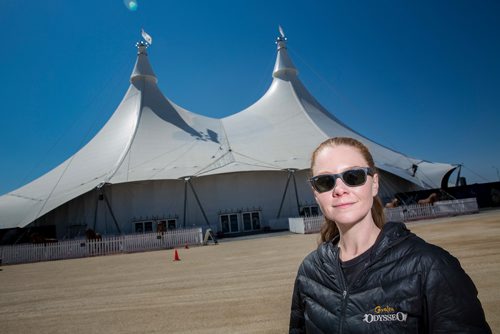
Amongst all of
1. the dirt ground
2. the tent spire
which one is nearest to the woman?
the dirt ground

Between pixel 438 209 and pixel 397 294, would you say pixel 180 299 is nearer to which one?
pixel 397 294

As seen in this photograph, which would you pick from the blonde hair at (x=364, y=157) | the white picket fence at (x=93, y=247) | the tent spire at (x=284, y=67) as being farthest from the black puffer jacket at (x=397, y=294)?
the tent spire at (x=284, y=67)

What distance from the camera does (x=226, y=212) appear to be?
18266 mm

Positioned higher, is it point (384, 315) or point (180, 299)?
point (384, 315)

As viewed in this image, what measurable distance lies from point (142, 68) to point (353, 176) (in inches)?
1042

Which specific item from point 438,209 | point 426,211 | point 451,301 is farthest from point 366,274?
point 438,209

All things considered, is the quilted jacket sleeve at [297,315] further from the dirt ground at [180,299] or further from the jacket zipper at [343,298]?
the dirt ground at [180,299]

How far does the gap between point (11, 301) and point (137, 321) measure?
126 inches

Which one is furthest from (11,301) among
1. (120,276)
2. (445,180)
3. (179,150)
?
(445,180)

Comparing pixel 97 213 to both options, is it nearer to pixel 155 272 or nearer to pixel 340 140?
pixel 155 272

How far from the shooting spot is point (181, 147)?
773 inches

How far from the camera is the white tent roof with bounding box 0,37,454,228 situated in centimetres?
1691

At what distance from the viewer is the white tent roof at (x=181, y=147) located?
16906 mm

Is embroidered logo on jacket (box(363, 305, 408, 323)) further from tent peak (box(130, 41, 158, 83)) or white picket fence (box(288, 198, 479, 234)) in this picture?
tent peak (box(130, 41, 158, 83))
